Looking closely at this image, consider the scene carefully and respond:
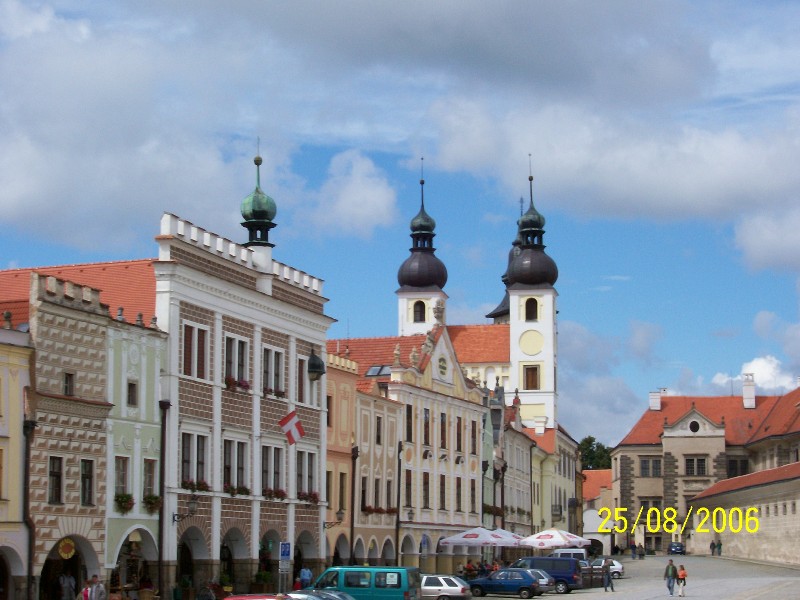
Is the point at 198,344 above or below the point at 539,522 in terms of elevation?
above

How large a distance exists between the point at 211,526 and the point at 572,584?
2326cm

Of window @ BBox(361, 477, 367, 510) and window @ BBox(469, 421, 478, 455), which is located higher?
window @ BBox(469, 421, 478, 455)

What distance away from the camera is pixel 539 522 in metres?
104

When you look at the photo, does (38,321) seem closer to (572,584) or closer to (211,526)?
(211,526)

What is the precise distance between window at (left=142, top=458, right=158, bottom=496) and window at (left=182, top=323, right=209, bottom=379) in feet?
11.0

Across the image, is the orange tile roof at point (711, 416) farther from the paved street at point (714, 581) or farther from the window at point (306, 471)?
the window at point (306, 471)

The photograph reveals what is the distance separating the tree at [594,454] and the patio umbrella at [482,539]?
12155 centimetres

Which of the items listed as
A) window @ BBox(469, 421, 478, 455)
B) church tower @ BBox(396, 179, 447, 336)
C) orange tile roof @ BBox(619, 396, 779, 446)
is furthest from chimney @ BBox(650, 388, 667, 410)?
window @ BBox(469, 421, 478, 455)

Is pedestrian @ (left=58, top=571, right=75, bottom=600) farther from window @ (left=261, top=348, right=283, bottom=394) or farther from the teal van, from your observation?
window @ (left=261, top=348, right=283, bottom=394)

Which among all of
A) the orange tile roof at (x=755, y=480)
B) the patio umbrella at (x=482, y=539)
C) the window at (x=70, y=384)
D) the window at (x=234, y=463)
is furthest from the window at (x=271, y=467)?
the orange tile roof at (x=755, y=480)

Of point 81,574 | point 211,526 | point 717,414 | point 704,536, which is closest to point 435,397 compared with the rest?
point 211,526

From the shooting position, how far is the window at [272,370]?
52.0m

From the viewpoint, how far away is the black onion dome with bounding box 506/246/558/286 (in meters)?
138

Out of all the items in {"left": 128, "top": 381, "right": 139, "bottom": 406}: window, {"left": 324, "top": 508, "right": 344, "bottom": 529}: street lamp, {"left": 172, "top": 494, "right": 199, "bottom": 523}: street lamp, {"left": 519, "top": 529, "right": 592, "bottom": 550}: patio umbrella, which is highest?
{"left": 128, "top": 381, "right": 139, "bottom": 406}: window
